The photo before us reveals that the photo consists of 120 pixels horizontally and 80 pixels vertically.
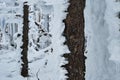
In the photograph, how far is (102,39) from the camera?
4.01 metres

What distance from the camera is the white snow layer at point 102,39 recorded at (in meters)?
3.94

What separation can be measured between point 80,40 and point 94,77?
0.57m

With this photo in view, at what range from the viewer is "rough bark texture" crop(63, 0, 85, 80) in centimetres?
371

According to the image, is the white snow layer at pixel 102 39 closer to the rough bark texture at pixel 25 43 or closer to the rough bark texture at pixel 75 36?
the rough bark texture at pixel 75 36

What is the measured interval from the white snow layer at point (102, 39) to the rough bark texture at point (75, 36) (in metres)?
0.14

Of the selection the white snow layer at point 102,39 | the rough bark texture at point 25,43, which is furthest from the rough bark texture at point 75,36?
the rough bark texture at point 25,43

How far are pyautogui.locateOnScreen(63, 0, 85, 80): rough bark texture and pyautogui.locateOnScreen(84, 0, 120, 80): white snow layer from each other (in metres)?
0.14

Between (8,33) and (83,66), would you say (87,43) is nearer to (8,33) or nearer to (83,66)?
(83,66)

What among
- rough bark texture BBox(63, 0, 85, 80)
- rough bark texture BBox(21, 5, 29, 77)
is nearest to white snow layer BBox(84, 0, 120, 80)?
rough bark texture BBox(63, 0, 85, 80)

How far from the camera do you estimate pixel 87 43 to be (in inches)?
156

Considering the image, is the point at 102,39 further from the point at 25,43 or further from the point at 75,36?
the point at 25,43

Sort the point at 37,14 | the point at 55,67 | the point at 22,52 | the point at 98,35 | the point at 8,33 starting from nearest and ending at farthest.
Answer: the point at 55,67 < the point at 98,35 < the point at 22,52 < the point at 37,14 < the point at 8,33

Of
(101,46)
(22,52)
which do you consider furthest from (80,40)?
(22,52)

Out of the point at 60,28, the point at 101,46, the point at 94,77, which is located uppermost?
the point at 60,28
